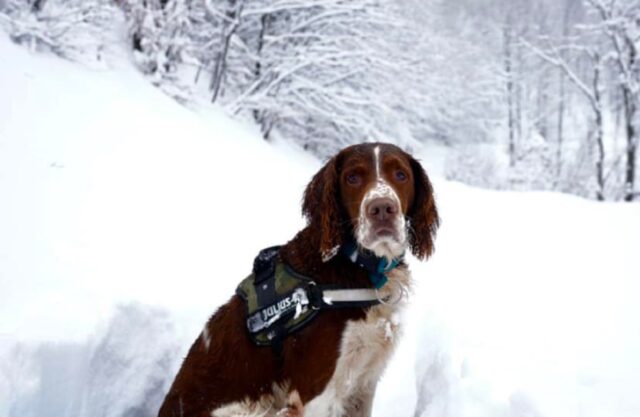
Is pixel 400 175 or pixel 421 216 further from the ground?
pixel 400 175

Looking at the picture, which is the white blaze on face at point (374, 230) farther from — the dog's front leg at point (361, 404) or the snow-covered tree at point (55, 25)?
the snow-covered tree at point (55, 25)

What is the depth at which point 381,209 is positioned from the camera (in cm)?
234

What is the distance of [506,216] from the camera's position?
7047 millimetres

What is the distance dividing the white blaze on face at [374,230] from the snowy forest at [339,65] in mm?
6361

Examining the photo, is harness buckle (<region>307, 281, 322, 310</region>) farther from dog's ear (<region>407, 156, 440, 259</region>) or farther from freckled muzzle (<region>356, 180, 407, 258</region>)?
dog's ear (<region>407, 156, 440, 259</region>)

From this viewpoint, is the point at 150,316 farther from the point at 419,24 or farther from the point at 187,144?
the point at 419,24

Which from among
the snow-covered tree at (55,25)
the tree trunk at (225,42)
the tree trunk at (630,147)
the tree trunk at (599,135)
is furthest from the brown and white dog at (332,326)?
the tree trunk at (599,135)

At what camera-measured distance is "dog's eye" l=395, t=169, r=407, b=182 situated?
2.58m

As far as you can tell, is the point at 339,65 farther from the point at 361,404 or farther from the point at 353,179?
the point at 361,404

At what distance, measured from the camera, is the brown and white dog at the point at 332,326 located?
2391 millimetres

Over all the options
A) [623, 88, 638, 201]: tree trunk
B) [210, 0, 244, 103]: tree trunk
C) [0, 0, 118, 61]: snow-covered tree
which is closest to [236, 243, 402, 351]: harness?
[0, 0, 118, 61]: snow-covered tree

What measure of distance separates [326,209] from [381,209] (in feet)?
1.13

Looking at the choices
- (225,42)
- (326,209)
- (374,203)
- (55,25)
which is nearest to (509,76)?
(225,42)

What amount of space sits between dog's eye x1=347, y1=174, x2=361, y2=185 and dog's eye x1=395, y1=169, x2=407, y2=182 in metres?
0.18
